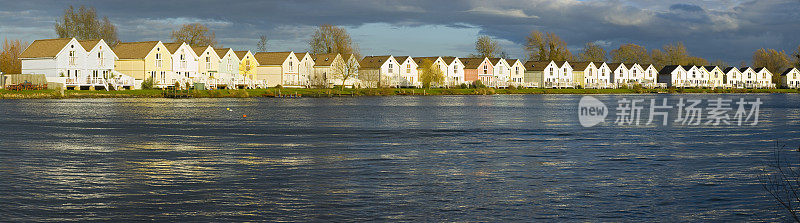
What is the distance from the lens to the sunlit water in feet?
43.1

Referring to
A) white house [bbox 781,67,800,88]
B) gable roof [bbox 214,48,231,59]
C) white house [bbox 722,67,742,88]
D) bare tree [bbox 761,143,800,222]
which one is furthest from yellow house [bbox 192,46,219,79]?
white house [bbox 781,67,800,88]

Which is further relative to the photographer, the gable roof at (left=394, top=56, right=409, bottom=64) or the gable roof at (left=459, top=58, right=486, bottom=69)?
the gable roof at (left=459, top=58, right=486, bottom=69)

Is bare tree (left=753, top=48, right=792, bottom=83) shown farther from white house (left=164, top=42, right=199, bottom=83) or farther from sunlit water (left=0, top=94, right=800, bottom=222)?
sunlit water (left=0, top=94, right=800, bottom=222)

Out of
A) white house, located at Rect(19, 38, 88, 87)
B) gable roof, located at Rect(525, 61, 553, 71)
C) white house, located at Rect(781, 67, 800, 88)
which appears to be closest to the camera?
white house, located at Rect(19, 38, 88, 87)

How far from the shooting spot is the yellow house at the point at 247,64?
10806 centimetres

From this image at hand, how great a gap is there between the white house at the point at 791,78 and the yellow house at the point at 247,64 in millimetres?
121479

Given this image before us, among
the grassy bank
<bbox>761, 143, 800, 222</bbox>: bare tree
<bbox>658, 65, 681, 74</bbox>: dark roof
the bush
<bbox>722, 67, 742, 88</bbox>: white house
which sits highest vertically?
<bbox>658, 65, 681, 74</bbox>: dark roof

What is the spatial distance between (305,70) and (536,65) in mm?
47436

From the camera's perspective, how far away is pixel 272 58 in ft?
375

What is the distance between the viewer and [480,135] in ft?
99.3

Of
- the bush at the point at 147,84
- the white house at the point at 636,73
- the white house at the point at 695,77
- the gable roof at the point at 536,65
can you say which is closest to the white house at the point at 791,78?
the white house at the point at 695,77

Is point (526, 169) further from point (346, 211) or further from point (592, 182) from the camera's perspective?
point (346, 211)

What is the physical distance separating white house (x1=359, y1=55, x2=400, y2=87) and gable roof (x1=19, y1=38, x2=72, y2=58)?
141ft

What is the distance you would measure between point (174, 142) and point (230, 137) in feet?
9.77
